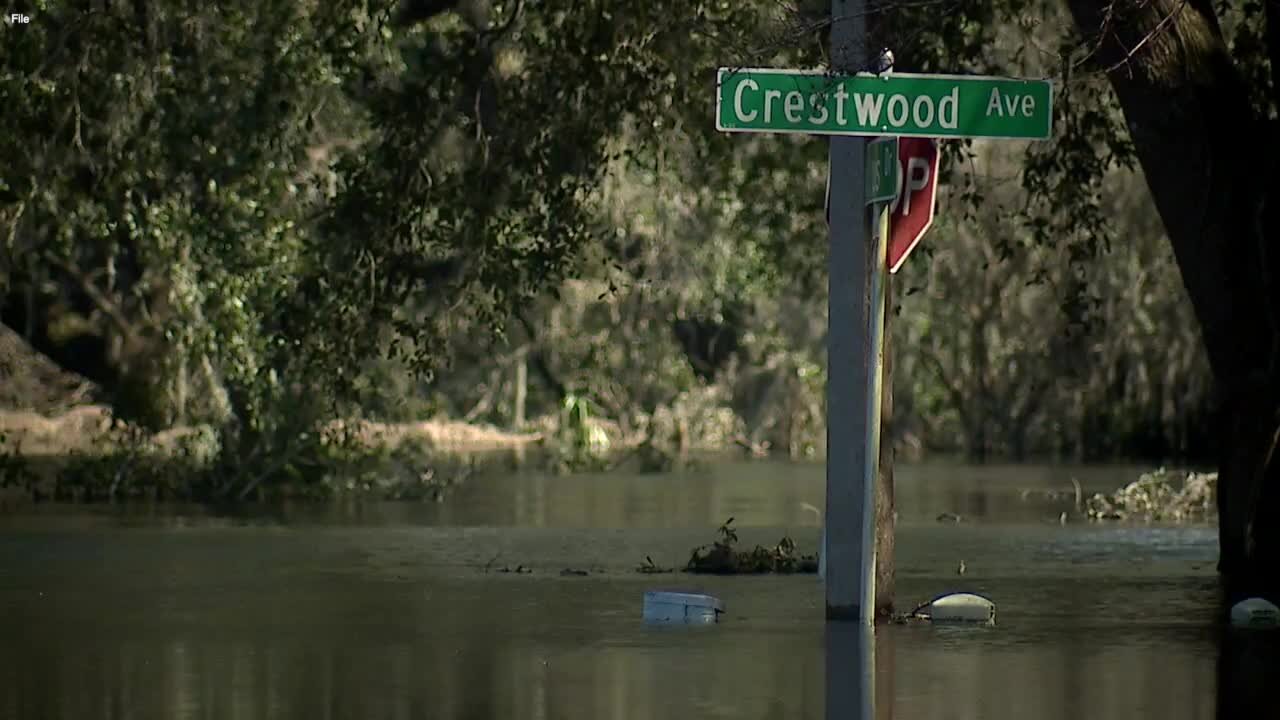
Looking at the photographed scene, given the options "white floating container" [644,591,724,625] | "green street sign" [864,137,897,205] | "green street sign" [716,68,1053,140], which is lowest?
"white floating container" [644,591,724,625]

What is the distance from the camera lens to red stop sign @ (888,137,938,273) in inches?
619

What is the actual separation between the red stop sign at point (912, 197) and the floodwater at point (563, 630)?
7.45 feet

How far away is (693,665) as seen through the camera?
1380 centimetres

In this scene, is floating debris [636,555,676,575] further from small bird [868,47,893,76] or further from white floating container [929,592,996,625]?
small bird [868,47,893,76]

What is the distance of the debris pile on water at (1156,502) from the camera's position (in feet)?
95.9

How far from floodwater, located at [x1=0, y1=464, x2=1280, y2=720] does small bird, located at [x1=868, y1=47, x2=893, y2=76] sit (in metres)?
3.21

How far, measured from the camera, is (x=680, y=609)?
16281 millimetres

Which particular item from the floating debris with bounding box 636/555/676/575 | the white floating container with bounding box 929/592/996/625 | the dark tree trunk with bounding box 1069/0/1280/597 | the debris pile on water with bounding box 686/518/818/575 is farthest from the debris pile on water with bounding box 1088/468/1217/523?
the white floating container with bounding box 929/592/996/625

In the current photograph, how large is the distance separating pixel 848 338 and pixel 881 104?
141 centimetres

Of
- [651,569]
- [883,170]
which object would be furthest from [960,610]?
[651,569]

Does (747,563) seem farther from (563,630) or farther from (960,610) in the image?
(563,630)

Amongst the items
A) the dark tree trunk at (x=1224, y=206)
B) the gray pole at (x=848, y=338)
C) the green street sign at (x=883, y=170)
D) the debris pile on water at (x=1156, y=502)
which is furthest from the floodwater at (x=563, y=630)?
the green street sign at (x=883, y=170)

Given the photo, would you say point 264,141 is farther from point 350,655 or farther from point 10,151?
point 350,655

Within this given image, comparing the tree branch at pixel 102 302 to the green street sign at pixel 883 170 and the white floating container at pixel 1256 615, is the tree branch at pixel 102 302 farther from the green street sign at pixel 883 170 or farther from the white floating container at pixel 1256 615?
the white floating container at pixel 1256 615
